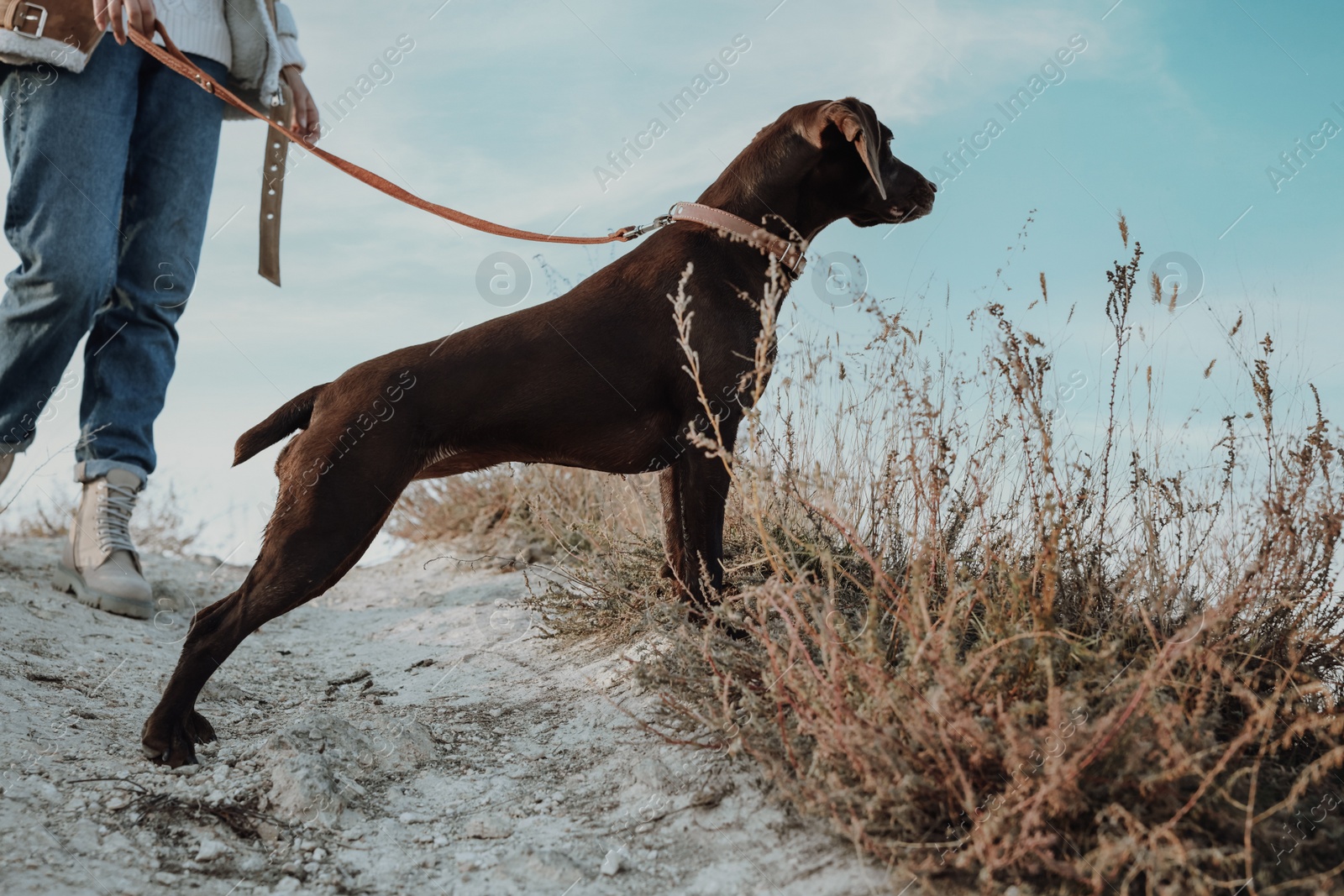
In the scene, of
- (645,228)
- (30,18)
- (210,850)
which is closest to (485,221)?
(645,228)

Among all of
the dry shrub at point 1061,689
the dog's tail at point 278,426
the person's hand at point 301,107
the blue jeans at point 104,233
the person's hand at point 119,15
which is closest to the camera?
the dry shrub at point 1061,689

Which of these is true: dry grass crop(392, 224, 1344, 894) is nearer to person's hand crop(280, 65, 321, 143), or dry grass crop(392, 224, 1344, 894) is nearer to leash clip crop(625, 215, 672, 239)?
leash clip crop(625, 215, 672, 239)

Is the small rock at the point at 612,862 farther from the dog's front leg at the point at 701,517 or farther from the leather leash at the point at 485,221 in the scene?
the leather leash at the point at 485,221

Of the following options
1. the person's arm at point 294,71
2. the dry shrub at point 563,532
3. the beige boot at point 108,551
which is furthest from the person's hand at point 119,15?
the dry shrub at point 563,532

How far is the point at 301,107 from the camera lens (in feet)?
13.4

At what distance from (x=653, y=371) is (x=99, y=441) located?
2558mm

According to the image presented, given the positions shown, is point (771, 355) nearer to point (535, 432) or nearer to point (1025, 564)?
point (535, 432)

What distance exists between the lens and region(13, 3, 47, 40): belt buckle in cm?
332

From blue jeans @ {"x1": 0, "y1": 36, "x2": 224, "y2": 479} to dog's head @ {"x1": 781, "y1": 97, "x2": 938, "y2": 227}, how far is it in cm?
246

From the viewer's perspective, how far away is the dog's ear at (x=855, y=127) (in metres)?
2.77

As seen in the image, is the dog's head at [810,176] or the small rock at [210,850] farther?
the dog's head at [810,176]

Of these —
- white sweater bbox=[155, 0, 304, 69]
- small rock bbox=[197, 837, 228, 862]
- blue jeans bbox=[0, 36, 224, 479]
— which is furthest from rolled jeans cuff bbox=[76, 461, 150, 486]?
small rock bbox=[197, 837, 228, 862]

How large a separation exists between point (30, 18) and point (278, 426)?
6.26 feet

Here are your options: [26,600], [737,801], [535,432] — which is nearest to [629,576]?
[535,432]
